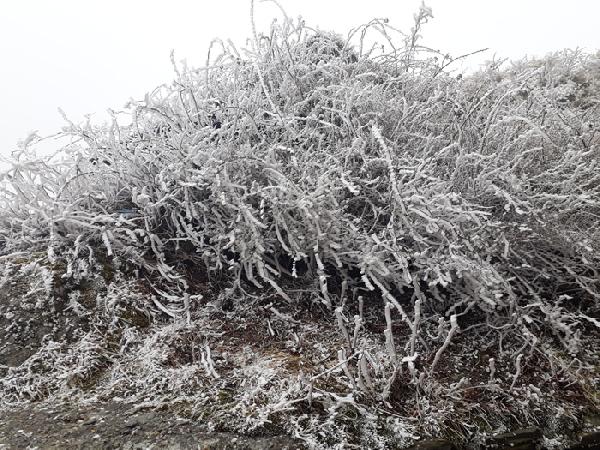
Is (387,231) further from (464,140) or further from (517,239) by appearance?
(464,140)

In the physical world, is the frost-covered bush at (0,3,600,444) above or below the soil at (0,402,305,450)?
above

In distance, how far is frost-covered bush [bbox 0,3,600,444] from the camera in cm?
217

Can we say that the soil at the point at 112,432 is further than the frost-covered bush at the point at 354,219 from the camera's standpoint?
No

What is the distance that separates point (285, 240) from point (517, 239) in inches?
46.0

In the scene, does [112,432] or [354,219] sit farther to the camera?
[354,219]

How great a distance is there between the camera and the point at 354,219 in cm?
239

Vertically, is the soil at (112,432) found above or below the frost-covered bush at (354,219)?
below

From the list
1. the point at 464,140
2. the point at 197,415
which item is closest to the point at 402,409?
the point at 197,415

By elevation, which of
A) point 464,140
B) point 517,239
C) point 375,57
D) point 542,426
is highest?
point 375,57

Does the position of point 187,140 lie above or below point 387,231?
above

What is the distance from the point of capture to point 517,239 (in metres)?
2.43

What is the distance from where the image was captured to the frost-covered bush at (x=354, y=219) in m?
2.17

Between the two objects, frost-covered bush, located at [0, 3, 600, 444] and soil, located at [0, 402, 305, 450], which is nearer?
soil, located at [0, 402, 305, 450]

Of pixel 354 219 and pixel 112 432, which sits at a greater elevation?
pixel 354 219
